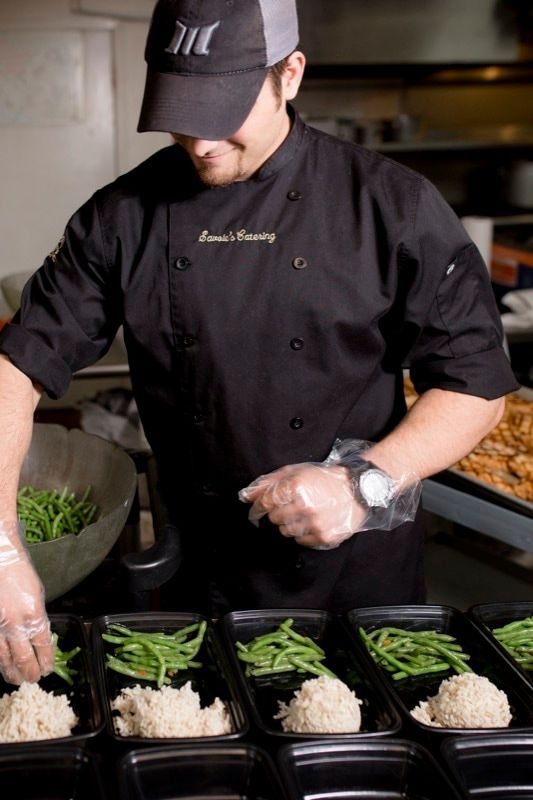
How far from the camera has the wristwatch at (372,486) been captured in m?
1.53

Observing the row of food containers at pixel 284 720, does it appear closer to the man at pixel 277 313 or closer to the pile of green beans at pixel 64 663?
the pile of green beans at pixel 64 663

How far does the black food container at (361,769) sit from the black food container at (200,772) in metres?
0.03

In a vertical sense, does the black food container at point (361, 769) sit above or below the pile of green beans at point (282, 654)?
above

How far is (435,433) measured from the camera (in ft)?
5.47

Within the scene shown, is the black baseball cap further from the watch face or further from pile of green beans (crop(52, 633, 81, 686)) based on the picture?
pile of green beans (crop(52, 633, 81, 686))

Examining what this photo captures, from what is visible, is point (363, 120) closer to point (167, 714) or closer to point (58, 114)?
point (58, 114)

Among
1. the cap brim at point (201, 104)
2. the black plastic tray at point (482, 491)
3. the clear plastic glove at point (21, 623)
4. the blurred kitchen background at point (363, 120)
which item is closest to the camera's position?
the clear plastic glove at point (21, 623)

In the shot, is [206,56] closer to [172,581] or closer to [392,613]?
[392,613]

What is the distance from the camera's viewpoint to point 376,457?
1612mm


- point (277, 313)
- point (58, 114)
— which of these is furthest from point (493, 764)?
point (58, 114)

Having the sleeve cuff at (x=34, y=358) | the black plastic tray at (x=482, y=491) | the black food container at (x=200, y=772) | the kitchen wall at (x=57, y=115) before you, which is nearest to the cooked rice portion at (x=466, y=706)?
the black food container at (x=200, y=772)

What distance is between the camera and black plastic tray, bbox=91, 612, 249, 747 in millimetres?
1207

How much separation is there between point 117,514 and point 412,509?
49 cm

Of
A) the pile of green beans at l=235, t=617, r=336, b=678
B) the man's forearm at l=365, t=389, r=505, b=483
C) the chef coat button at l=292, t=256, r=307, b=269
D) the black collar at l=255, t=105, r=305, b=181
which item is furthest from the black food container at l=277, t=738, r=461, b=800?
the black collar at l=255, t=105, r=305, b=181
